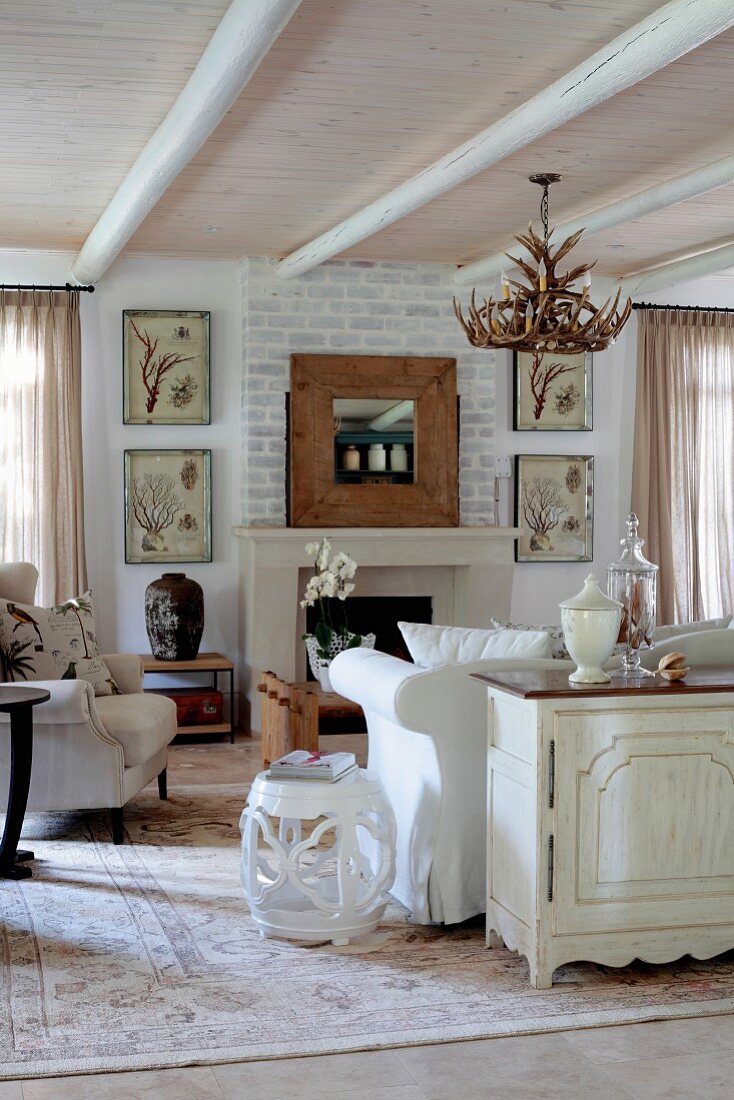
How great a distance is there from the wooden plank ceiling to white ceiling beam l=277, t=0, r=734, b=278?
73 millimetres

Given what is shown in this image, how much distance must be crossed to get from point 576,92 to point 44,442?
4.20 meters

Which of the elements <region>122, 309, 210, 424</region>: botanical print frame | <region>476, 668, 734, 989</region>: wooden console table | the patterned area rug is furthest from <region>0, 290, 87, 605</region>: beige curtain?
<region>476, 668, 734, 989</region>: wooden console table

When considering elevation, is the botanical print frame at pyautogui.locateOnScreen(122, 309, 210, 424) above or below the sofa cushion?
above

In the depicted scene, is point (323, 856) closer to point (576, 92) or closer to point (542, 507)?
point (576, 92)

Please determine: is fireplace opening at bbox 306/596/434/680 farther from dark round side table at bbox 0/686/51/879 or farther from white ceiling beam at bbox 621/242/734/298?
dark round side table at bbox 0/686/51/879

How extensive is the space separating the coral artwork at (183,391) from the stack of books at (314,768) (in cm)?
405

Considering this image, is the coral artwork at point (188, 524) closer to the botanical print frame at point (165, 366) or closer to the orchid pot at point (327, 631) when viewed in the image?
the botanical print frame at point (165, 366)

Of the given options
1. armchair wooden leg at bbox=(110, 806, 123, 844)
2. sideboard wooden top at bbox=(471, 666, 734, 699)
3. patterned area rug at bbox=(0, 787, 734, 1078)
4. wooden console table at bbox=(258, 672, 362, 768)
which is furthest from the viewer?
wooden console table at bbox=(258, 672, 362, 768)

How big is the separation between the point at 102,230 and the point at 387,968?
4.14 metres

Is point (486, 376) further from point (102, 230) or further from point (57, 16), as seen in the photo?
point (57, 16)

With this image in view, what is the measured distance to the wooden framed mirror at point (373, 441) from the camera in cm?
744

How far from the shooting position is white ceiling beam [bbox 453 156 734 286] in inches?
207

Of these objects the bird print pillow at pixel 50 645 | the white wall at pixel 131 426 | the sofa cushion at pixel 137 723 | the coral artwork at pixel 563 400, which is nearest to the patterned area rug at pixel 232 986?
the sofa cushion at pixel 137 723

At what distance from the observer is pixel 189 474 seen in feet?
24.7
